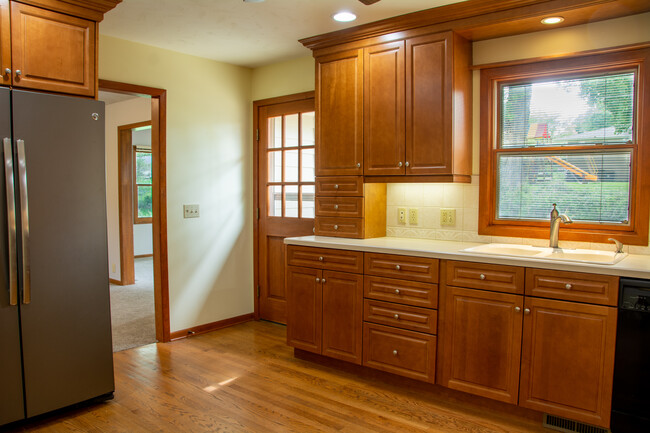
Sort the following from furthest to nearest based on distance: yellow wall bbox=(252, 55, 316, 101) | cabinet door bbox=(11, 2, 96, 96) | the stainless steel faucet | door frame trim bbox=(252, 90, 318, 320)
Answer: door frame trim bbox=(252, 90, 318, 320) → yellow wall bbox=(252, 55, 316, 101) → the stainless steel faucet → cabinet door bbox=(11, 2, 96, 96)

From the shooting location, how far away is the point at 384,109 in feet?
10.8

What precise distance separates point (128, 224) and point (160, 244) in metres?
2.57

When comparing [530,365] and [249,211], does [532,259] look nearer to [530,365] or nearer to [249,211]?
[530,365]

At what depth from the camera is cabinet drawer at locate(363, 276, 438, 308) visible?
9.35 feet

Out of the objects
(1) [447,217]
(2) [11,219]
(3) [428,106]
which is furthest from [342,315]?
(2) [11,219]

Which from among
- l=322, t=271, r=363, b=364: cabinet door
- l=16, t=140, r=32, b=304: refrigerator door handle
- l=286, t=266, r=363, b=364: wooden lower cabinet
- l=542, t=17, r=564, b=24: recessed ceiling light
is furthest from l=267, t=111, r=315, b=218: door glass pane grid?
l=16, t=140, r=32, b=304: refrigerator door handle

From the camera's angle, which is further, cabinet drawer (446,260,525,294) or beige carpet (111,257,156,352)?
beige carpet (111,257,156,352)

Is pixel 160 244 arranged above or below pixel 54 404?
above

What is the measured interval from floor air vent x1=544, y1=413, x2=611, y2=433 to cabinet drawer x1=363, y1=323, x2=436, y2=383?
649 mm

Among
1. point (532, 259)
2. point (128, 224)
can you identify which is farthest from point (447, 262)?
point (128, 224)

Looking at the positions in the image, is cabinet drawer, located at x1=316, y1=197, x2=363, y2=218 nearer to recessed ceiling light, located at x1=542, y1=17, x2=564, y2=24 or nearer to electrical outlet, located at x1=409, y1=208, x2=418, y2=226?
electrical outlet, located at x1=409, y1=208, x2=418, y2=226

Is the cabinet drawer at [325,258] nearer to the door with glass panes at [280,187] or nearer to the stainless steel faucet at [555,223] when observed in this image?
the door with glass panes at [280,187]

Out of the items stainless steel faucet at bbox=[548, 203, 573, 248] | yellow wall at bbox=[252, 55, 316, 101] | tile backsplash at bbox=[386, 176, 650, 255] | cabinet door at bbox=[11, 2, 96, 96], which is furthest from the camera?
yellow wall at bbox=[252, 55, 316, 101]

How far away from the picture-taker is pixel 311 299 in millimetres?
3408
